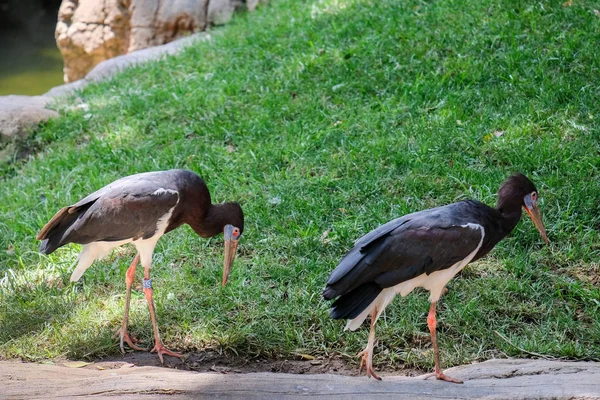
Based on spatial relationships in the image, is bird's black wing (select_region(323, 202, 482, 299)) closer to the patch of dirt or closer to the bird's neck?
the patch of dirt

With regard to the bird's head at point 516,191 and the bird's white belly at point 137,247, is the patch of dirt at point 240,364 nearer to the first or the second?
the bird's white belly at point 137,247

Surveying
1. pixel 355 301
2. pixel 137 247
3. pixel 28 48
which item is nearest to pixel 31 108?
pixel 137 247

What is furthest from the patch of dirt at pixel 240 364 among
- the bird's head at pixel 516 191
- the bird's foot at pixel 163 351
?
the bird's head at pixel 516 191

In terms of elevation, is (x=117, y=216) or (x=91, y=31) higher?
(x=117, y=216)

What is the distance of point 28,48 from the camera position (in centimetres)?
1580

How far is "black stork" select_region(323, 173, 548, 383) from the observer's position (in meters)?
3.91

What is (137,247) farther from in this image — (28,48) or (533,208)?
(28,48)

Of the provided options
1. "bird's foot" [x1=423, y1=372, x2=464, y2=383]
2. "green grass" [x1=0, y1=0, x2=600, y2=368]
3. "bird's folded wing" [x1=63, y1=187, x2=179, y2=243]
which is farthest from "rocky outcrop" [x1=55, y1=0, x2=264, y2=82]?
"bird's foot" [x1=423, y1=372, x2=464, y2=383]

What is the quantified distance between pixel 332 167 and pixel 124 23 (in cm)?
666

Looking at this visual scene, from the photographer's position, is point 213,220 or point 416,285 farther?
point 213,220

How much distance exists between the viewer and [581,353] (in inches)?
165

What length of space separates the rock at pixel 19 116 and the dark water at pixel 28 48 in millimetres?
4686

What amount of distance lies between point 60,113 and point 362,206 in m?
4.05

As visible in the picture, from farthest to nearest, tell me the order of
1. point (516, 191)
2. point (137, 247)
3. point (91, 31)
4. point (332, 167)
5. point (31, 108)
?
1. point (91, 31)
2. point (31, 108)
3. point (332, 167)
4. point (137, 247)
5. point (516, 191)
